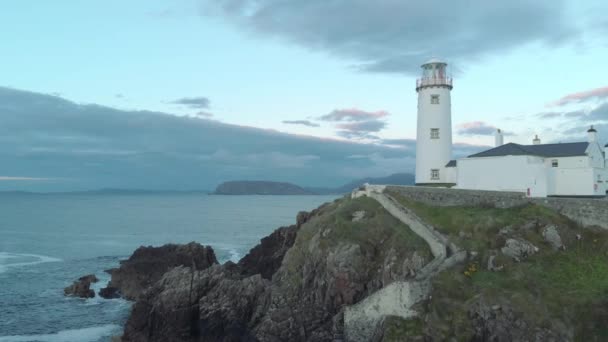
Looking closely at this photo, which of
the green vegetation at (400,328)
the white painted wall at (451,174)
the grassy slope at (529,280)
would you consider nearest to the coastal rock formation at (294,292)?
the grassy slope at (529,280)

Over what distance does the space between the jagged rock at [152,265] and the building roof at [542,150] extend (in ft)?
91.6

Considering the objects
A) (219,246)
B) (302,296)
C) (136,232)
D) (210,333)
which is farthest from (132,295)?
(136,232)

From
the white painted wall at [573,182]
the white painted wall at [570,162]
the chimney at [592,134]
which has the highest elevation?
the chimney at [592,134]

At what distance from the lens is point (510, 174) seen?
41.1m

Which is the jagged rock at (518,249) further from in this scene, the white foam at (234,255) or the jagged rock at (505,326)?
the white foam at (234,255)

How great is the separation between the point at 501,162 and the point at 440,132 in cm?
739

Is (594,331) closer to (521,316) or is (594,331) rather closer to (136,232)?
(521,316)

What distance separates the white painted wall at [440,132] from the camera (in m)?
47.3

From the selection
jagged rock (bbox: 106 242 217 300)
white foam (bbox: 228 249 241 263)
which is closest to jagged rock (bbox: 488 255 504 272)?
jagged rock (bbox: 106 242 217 300)

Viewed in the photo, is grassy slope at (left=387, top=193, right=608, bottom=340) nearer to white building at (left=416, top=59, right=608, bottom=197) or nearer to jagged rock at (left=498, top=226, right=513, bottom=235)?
jagged rock at (left=498, top=226, right=513, bottom=235)

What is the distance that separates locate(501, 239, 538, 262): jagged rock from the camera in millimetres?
29844

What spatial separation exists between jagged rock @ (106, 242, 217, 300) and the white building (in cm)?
2321

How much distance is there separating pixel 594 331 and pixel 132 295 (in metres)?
36.5

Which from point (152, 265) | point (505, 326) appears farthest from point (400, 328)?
point (152, 265)
